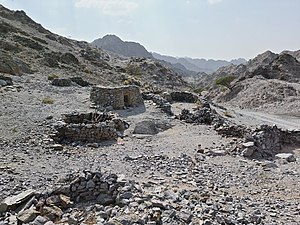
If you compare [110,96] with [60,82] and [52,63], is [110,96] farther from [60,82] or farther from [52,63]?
[52,63]

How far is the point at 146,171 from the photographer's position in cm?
1007

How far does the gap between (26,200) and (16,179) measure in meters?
1.99

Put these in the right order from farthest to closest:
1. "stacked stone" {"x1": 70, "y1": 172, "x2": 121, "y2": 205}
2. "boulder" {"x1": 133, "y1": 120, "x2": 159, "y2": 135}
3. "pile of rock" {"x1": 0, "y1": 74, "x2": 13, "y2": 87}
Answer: "pile of rock" {"x1": 0, "y1": 74, "x2": 13, "y2": 87}
"boulder" {"x1": 133, "y1": 120, "x2": 159, "y2": 135}
"stacked stone" {"x1": 70, "y1": 172, "x2": 121, "y2": 205}

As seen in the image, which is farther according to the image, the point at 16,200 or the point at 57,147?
the point at 57,147

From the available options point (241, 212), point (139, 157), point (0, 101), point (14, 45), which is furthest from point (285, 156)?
point (14, 45)

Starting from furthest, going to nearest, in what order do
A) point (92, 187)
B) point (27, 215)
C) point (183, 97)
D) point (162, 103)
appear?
point (183, 97) < point (162, 103) < point (92, 187) < point (27, 215)

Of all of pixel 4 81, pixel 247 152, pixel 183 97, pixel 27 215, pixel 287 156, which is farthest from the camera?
pixel 183 97

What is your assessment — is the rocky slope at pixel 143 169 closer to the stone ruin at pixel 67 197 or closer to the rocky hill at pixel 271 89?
the stone ruin at pixel 67 197

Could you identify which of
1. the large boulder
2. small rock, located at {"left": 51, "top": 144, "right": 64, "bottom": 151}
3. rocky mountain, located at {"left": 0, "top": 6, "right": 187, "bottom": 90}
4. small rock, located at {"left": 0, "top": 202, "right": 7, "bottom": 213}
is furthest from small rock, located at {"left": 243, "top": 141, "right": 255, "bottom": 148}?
rocky mountain, located at {"left": 0, "top": 6, "right": 187, "bottom": 90}

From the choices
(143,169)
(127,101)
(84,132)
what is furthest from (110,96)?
(143,169)

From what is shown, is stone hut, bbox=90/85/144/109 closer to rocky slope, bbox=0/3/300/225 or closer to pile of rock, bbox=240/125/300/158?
rocky slope, bbox=0/3/300/225

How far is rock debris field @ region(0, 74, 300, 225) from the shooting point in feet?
21.4

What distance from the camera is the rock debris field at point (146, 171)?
6.53 metres

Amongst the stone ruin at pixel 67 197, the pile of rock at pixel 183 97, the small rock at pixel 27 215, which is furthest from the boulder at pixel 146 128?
the pile of rock at pixel 183 97
